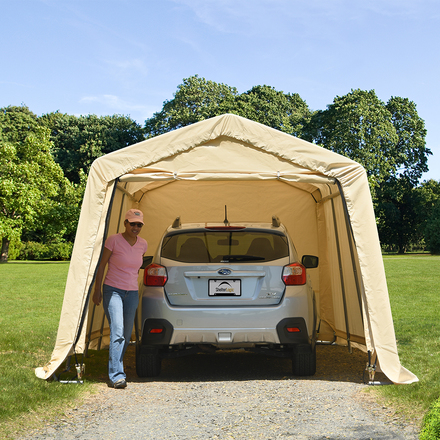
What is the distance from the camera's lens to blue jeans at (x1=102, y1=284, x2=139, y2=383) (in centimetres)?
608

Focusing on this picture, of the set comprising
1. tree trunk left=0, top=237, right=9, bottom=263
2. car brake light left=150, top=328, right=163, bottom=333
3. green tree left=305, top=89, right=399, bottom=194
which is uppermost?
green tree left=305, top=89, right=399, bottom=194

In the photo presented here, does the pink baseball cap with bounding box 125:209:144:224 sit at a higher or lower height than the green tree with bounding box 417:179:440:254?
lower

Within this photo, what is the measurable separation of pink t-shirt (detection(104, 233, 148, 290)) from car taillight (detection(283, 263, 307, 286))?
1.69 metres

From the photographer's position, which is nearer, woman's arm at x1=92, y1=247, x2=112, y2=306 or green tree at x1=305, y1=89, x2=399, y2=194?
woman's arm at x1=92, y1=247, x2=112, y2=306

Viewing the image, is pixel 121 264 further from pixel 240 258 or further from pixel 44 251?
pixel 44 251

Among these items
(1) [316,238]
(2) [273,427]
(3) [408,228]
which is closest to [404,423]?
(2) [273,427]

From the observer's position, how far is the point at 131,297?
6336 mm

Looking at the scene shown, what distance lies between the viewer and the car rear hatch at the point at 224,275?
237 inches

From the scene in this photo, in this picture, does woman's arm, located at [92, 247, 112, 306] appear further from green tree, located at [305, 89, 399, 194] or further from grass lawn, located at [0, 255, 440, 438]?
green tree, located at [305, 89, 399, 194]

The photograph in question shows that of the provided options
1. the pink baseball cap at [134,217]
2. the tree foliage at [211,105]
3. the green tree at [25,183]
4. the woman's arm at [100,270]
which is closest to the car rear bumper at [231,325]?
the woman's arm at [100,270]

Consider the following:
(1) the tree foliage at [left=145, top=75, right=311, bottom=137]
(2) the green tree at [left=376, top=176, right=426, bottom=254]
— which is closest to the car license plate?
(1) the tree foliage at [left=145, top=75, right=311, bottom=137]

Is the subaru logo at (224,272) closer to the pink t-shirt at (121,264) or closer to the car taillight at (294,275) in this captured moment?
the car taillight at (294,275)

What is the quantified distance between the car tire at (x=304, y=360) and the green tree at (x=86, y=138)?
44427 millimetres

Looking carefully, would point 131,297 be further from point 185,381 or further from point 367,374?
point 367,374
